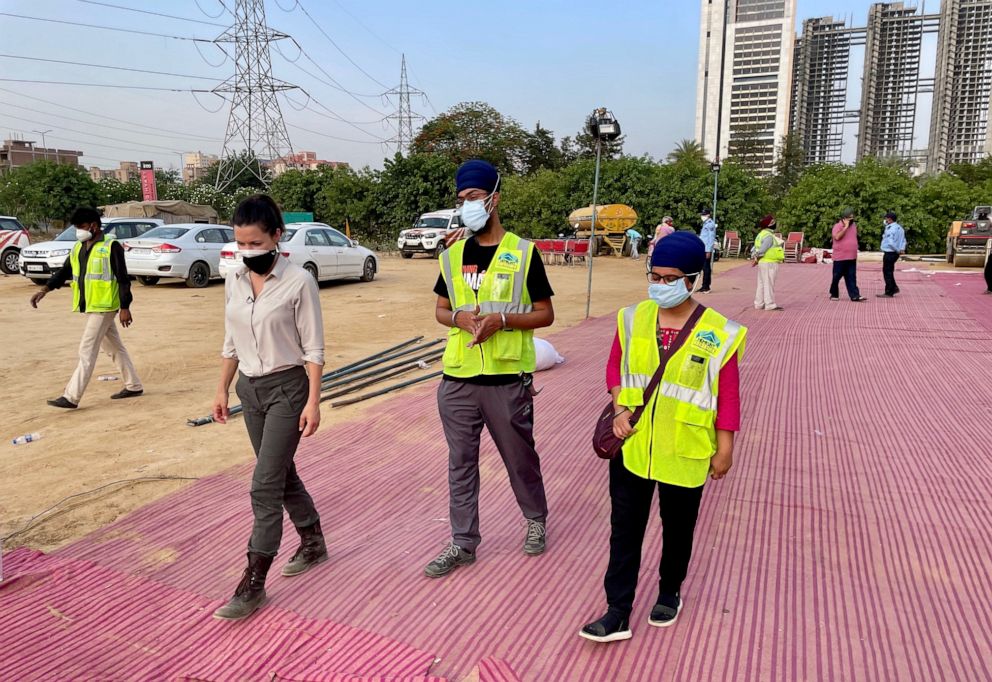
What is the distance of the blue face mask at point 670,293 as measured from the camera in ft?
7.67

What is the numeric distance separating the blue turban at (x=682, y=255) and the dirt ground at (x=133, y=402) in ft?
10.4

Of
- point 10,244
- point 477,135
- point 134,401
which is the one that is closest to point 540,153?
point 477,135

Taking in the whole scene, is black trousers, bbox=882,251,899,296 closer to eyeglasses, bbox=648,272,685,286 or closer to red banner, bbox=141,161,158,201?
eyeglasses, bbox=648,272,685,286

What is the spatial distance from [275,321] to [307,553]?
1.09 metres

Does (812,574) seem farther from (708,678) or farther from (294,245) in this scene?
(294,245)

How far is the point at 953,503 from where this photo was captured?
373cm

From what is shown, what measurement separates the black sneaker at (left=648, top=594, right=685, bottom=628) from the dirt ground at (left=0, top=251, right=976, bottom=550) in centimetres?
285

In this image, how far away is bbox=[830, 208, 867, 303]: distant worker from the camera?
11.5 m

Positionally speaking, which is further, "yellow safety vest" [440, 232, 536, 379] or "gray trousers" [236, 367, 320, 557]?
"yellow safety vest" [440, 232, 536, 379]

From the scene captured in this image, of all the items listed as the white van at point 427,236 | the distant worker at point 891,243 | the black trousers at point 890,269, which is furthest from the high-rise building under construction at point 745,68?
the distant worker at point 891,243

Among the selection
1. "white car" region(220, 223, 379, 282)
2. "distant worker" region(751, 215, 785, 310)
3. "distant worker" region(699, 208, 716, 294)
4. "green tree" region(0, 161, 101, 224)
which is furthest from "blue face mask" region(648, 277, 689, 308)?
"green tree" region(0, 161, 101, 224)

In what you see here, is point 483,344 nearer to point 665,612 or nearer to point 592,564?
point 592,564

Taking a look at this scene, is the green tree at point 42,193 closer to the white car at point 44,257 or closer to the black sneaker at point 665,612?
the white car at point 44,257

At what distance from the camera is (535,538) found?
10.4ft
